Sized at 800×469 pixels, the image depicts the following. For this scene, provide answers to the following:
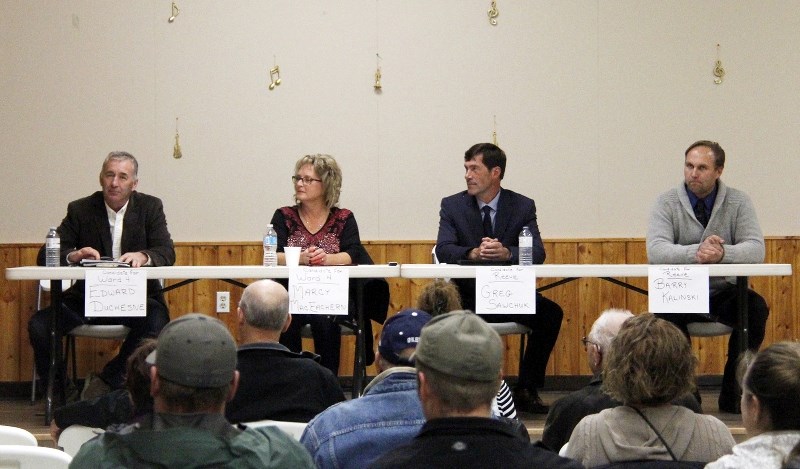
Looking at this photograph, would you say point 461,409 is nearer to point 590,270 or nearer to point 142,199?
point 590,270

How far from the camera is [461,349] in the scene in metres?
1.89

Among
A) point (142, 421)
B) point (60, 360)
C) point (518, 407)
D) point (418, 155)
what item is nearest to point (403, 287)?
point (418, 155)

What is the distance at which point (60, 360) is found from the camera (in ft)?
16.6

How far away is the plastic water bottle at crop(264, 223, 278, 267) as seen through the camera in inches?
195

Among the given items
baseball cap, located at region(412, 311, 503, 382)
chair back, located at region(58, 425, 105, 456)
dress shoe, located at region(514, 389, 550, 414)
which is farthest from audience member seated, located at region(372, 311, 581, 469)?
dress shoe, located at region(514, 389, 550, 414)

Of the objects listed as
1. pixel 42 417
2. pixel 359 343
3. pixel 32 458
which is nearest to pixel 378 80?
pixel 359 343

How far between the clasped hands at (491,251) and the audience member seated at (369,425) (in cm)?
259

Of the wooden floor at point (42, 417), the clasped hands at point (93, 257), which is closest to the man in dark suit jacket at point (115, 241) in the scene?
the clasped hands at point (93, 257)

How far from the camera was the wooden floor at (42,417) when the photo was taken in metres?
4.59

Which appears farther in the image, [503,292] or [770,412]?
[503,292]

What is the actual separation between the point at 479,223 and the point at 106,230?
189 centimetres

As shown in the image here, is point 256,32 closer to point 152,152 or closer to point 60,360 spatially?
point 152,152

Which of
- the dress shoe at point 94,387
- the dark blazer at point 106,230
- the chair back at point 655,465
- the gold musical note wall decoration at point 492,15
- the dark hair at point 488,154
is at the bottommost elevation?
the dress shoe at point 94,387

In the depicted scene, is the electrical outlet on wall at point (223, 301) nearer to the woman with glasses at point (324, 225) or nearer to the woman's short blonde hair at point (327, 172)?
the woman with glasses at point (324, 225)
